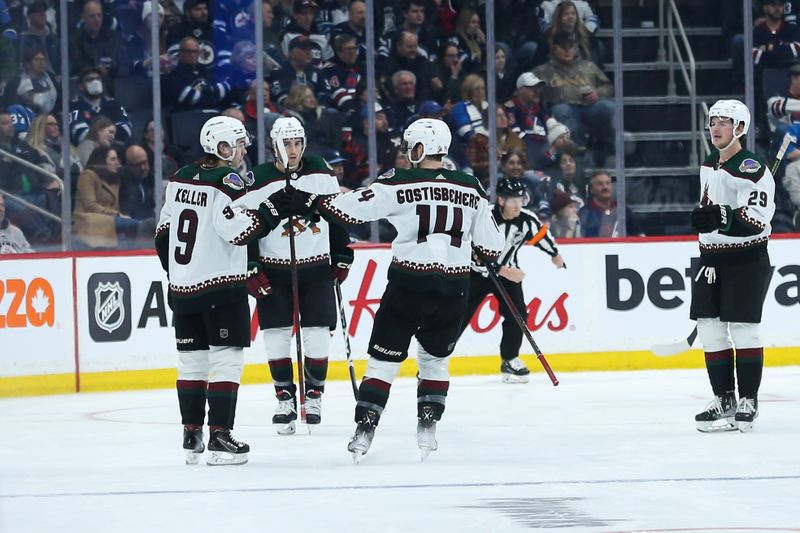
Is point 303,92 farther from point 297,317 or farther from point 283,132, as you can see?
point 297,317

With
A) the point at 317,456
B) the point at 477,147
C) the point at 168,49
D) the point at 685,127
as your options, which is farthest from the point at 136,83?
the point at 317,456

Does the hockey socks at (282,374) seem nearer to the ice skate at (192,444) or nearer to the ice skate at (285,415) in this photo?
the ice skate at (285,415)

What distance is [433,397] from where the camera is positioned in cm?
578

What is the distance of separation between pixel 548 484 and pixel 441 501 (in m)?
0.53

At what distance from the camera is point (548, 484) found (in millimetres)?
5039

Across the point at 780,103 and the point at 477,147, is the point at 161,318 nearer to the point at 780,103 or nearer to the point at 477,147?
the point at 477,147

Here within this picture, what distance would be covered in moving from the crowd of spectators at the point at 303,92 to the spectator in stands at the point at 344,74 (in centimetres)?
1

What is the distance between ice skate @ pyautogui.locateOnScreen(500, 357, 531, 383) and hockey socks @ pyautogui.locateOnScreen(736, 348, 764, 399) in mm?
2717

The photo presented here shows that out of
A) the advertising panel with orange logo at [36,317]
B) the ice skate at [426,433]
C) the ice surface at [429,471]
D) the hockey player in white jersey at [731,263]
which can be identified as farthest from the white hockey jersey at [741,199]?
the advertising panel with orange logo at [36,317]

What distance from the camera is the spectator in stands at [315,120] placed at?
1180 cm

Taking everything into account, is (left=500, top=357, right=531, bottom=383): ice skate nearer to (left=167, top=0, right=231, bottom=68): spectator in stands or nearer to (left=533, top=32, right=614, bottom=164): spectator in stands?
(left=533, top=32, right=614, bottom=164): spectator in stands

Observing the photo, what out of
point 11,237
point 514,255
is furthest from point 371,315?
point 11,237

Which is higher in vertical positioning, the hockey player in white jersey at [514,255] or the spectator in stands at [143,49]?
the spectator in stands at [143,49]

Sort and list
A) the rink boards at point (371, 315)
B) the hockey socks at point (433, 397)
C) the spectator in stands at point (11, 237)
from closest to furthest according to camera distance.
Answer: the hockey socks at point (433, 397), the rink boards at point (371, 315), the spectator in stands at point (11, 237)
